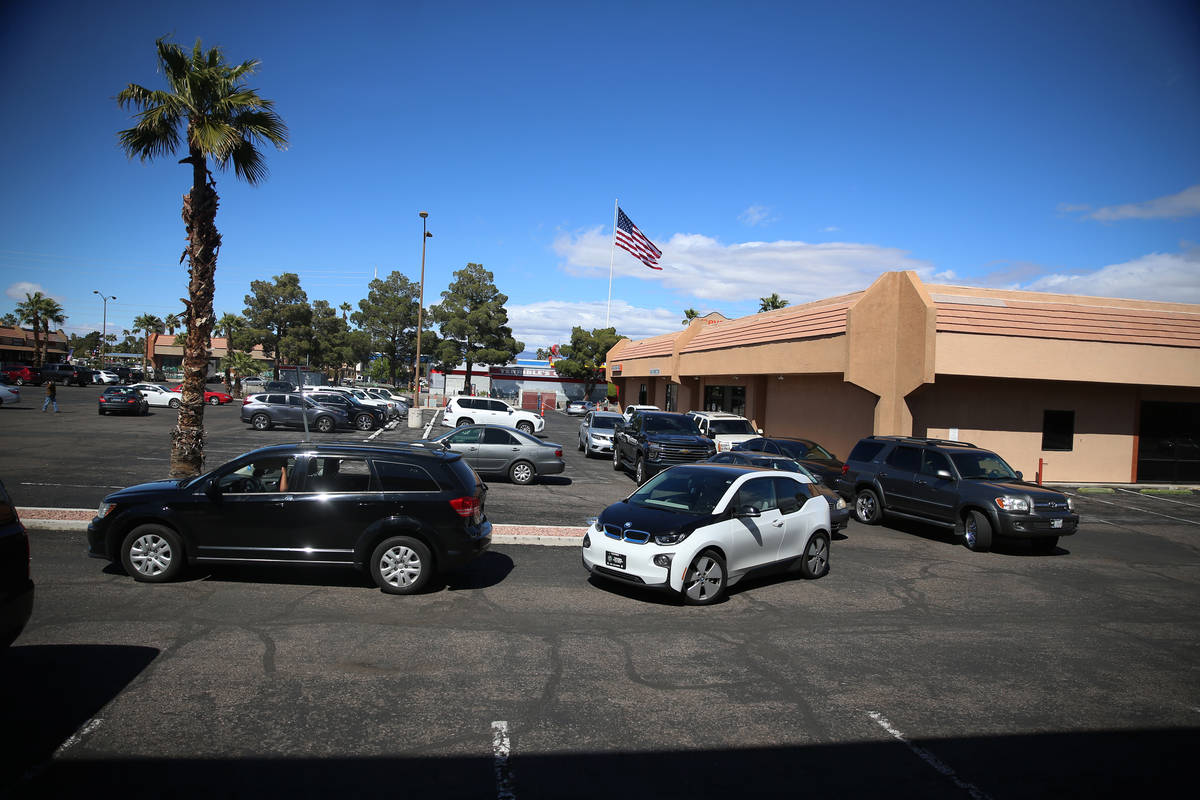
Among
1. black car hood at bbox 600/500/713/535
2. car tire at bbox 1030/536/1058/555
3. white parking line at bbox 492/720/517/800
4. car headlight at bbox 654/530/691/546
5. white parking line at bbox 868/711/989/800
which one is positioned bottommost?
car tire at bbox 1030/536/1058/555

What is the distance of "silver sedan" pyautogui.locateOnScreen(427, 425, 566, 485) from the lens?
17969 millimetres

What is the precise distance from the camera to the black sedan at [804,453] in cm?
1673

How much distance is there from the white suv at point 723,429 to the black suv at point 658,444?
1.24 meters

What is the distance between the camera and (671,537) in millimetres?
7727

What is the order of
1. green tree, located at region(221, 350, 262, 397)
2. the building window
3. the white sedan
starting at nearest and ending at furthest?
1. the building window
2. the white sedan
3. green tree, located at region(221, 350, 262, 397)

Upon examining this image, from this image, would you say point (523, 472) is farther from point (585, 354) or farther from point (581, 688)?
point (585, 354)

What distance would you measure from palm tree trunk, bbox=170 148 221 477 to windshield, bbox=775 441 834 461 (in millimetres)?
13294

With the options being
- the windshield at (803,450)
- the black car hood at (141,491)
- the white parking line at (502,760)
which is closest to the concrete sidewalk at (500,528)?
the black car hood at (141,491)

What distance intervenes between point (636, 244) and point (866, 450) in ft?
91.0

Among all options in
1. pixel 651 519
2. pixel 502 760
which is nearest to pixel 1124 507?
pixel 651 519

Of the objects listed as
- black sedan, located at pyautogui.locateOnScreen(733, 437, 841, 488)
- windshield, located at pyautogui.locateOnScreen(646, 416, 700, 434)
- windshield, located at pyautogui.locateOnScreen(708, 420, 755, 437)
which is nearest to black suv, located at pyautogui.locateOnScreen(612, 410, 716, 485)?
windshield, located at pyautogui.locateOnScreen(646, 416, 700, 434)

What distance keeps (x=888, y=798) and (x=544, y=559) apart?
6422 mm

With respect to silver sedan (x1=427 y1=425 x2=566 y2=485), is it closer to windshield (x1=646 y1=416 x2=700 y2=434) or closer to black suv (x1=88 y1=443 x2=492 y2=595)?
windshield (x1=646 y1=416 x2=700 y2=434)

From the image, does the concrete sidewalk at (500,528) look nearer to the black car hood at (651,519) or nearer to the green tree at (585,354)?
the black car hood at (651,519)
